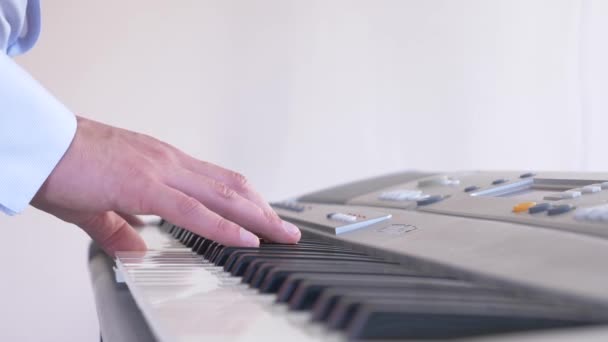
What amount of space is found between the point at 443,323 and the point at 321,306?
0.07 meters

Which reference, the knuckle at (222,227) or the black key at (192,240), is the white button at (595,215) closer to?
the knuckle at (222,227)

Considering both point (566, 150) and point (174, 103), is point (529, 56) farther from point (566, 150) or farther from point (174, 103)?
point (174, 103)

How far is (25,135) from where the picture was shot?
0.73m

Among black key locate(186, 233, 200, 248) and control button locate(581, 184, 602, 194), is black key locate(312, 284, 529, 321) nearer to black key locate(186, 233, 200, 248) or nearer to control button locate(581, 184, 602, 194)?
control button locate(581, 184, 602, 194)

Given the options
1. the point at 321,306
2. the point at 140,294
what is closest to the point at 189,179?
the point at 140,294

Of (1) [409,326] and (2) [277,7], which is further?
(2) [277,7]

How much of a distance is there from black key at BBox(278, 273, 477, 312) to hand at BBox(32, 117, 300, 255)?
0.24m

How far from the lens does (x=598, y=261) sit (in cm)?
40

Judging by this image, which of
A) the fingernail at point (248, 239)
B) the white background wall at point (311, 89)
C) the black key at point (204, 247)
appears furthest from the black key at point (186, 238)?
the white background wall at point (311, 89)

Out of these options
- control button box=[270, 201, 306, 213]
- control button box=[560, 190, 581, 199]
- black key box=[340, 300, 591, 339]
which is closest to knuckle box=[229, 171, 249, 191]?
control button box=[270, 201, 306, 213]

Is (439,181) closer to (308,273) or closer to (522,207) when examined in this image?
(522,207)

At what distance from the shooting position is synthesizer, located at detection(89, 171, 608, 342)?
0.32 metres

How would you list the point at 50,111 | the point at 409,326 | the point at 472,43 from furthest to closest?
1. the point at 472,43
2. the point at 50,111
3. the point at 409,326

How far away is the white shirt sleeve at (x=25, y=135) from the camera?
712mm
